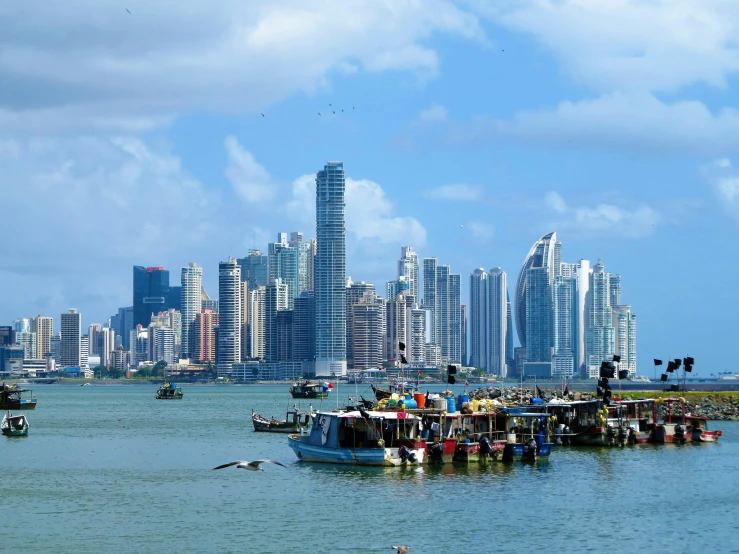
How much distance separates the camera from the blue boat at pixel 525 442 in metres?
59.2

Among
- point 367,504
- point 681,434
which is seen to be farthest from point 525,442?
point 367,504

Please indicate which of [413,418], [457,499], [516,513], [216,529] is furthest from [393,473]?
[216,529]

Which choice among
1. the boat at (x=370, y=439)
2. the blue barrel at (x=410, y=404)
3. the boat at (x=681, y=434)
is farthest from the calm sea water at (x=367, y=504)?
the blue barrel at (x=410, y=404)

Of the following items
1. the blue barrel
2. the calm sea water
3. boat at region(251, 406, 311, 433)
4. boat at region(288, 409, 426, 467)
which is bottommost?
the calm sea water

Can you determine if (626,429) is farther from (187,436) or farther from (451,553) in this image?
(451,553)

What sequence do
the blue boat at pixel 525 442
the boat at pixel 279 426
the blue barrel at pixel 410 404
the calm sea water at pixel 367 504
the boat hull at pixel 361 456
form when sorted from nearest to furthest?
the calm sea water at pixel 367 504 < the boat hull at pixel 361 456 < the blue barrel at pixel 410 404 < the blue boat at pixel 525 442 < the boat at pixel 279 426

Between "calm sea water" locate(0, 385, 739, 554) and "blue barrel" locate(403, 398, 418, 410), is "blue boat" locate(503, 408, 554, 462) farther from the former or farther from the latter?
"blue barrel" locate(403, 398, 418, 410)

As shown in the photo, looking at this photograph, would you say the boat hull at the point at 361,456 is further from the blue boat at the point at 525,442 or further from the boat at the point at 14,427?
the boat at the point at 14,427

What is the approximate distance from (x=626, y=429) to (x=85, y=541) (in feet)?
130

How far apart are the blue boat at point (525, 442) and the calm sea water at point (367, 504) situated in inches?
34.5

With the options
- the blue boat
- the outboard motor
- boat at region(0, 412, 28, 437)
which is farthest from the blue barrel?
boat at region(0, 412, 28, 437)

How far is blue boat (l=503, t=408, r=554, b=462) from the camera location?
5922 cm

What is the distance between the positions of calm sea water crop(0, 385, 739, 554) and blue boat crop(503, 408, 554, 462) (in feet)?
2.87

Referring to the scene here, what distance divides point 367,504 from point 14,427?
44044 millimetres
